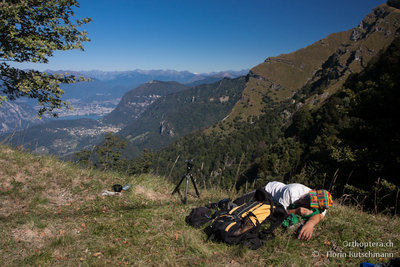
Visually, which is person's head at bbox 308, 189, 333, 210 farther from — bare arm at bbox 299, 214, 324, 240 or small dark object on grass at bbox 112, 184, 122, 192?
small dark object on grass at bbox 112, 184, 122, 192

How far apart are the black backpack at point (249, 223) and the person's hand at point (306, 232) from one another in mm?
361

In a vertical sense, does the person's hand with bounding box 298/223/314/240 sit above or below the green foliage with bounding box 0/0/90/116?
below

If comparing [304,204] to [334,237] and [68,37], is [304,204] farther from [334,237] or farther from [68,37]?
[68,37]

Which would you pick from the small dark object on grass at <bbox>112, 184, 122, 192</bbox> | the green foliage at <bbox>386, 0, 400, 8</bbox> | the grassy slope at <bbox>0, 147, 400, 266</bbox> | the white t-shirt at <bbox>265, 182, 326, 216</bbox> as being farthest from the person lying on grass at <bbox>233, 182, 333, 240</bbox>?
the green foliage at <bbox>386, 0, 400, 8</bbox>

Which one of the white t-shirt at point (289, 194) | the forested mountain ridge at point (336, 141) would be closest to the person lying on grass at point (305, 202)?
the white t-shirt at point (289, 194)

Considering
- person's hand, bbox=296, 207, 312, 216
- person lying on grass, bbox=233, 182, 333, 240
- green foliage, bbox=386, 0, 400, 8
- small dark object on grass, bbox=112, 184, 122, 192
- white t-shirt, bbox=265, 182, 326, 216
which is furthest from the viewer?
green foliage, bbox=386, 0, 400, 8

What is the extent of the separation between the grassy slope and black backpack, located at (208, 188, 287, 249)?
0.50 feet

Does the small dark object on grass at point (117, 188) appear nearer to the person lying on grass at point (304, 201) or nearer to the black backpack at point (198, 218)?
the black backpack at point (198, 218)

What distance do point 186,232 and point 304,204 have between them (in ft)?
7.96

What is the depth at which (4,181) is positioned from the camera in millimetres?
4910

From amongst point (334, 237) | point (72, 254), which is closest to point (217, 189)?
point (334, 237)

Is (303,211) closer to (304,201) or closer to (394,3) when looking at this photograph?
(304,201)

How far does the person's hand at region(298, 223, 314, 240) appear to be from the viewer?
3523mm

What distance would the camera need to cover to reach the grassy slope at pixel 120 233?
3.01 metres
